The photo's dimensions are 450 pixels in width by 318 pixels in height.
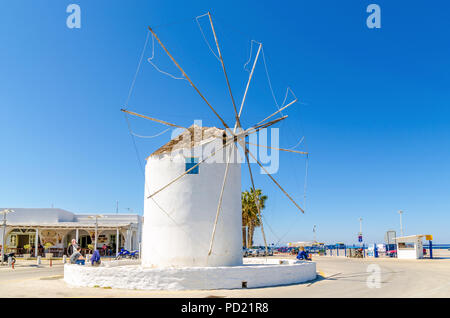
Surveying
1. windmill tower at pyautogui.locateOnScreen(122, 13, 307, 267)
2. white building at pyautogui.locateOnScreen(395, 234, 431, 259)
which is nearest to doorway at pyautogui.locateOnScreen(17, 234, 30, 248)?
windmill tower at pyautogui.locateOnScreen(122, 13, 307, 267)

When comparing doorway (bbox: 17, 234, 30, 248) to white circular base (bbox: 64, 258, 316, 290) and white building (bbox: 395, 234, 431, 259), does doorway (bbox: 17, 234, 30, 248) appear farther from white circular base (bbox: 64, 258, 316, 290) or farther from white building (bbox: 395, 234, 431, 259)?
white building (bbox: 395, 234, 431, 259)

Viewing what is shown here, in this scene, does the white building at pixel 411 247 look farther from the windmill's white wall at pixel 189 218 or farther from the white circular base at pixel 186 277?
the white circular base at pixel 186 277

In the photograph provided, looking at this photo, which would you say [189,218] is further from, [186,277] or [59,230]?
[59,230]

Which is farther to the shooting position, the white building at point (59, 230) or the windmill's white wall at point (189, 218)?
the white building at point (59, 230)

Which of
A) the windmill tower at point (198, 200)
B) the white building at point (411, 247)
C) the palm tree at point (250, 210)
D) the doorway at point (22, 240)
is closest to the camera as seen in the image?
the windmill tower at point (198, 200)

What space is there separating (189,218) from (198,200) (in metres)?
0.78

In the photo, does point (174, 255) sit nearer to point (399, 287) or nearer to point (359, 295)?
point (359, 295)

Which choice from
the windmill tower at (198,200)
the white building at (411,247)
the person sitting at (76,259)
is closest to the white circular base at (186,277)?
the windmill tower at (198,200)

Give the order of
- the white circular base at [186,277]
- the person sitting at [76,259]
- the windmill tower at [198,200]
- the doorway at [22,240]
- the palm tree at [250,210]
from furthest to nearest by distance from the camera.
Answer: the palm tree at [250,210] → the doorway at [22,240] → the person sitting at [76,259] → the windmill tower at [198,200] → the white circular base at [186,277]

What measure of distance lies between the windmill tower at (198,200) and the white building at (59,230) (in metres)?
23.0

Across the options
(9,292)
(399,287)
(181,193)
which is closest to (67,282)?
(9,292)

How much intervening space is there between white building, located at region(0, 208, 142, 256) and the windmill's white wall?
2298cm

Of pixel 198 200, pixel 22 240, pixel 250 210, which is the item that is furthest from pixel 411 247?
pixel 22 240

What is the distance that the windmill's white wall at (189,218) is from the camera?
1420 cm
